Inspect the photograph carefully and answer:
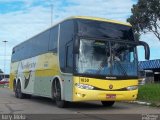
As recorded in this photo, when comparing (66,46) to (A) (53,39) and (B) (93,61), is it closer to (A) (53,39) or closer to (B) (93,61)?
(B) (93,61)

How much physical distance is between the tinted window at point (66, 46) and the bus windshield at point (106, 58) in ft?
1.81

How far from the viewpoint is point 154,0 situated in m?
62.2

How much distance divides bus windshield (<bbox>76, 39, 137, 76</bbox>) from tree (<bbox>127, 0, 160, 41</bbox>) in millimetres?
44030

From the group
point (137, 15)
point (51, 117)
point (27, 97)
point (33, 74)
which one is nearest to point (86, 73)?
point (51, 117)

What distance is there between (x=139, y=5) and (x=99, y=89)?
4865 cm

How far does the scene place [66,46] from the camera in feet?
57.7

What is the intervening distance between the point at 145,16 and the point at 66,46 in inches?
1819

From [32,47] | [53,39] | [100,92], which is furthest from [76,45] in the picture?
[32,47]

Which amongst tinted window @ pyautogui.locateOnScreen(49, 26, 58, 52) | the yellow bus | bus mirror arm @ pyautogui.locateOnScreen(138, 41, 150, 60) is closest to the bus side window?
the yellow bus

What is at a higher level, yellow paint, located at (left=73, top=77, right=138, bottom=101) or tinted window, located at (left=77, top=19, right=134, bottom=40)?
tinted window, located at (left=77, top=19, right=134, bottom=40)

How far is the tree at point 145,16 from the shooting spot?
202ft

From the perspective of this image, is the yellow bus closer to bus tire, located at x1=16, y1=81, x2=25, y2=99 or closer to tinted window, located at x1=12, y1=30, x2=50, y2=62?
tinted window, located at x1=12, y1=30, x2=50, y2=62

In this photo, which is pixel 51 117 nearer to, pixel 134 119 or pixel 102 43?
pixel 134 119

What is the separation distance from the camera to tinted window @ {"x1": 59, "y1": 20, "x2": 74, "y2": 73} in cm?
1716
